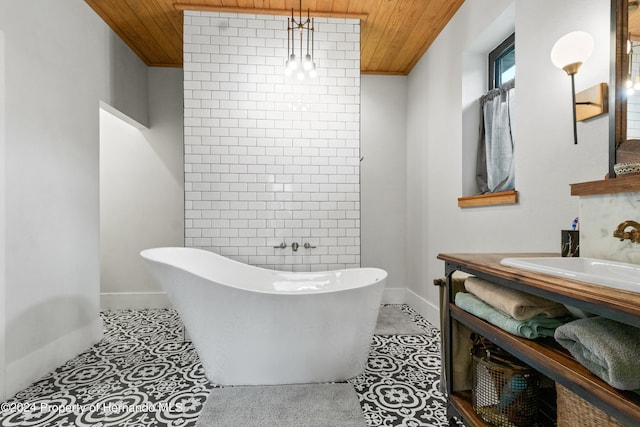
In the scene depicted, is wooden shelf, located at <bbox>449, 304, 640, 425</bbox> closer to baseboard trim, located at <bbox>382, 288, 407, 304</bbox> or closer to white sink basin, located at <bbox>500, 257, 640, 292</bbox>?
white sink basin, located at <bbox>500, 257, 640, 292</bbox>

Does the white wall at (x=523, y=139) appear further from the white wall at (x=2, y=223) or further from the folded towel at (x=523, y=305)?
the white wall at (x=2, y=223)

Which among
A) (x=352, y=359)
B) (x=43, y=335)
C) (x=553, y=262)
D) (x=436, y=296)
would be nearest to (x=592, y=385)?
(x=553, y=262)

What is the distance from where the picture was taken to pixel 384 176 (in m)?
3.93

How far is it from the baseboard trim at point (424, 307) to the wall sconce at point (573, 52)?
6.47 feet

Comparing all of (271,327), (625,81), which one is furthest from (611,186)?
(271,327)

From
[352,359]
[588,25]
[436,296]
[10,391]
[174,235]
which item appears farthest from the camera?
[174,235]

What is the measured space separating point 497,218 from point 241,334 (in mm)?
1789

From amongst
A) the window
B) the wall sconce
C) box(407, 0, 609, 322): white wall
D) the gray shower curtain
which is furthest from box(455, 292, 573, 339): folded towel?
the window

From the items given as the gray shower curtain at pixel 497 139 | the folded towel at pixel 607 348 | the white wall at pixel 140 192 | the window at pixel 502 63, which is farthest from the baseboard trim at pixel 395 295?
the folded towel at pixel 607 348

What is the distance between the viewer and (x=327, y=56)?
2.95 meters

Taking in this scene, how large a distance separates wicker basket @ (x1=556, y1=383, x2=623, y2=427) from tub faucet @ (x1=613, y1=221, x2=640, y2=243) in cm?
52

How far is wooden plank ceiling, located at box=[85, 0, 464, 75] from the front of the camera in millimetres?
2688

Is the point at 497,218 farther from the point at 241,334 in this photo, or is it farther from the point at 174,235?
the point at 174,235

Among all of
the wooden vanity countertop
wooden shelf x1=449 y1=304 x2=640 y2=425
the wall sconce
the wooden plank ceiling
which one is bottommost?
wooden shelf x1=449 y1=304 x2=640 y2=425
